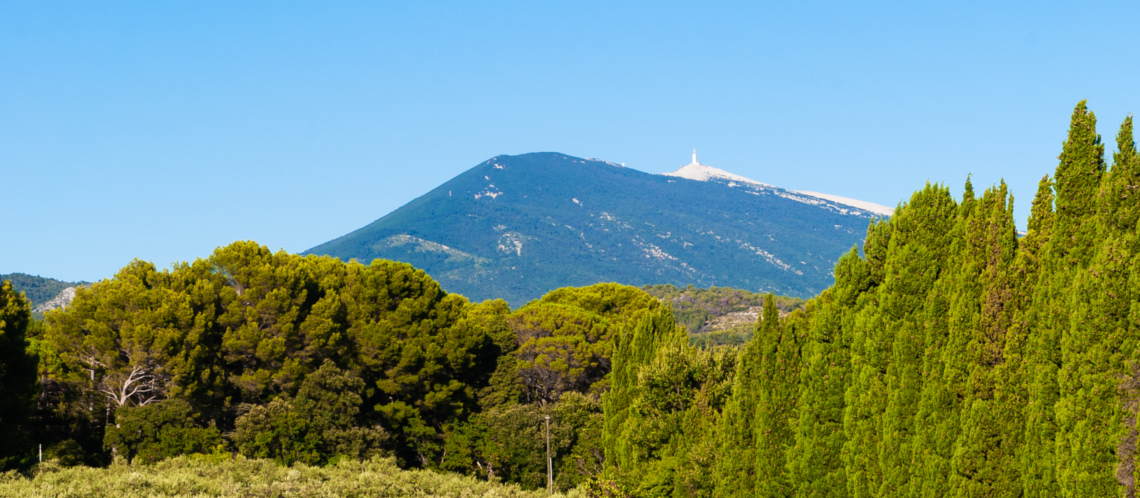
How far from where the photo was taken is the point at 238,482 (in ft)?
78.1

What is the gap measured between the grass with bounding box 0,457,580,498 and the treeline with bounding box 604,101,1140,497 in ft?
29.4

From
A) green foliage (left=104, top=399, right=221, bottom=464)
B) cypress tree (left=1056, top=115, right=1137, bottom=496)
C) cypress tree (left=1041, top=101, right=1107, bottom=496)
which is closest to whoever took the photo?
cypress tree (left=1056, top=115, right=1137, bottom=496)

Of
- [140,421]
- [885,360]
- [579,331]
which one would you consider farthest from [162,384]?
[885,360]

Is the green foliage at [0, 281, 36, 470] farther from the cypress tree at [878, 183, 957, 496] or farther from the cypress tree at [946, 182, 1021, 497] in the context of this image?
the cypress tree at [946, 182, 1021, 497]

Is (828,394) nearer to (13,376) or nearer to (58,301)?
(13,376)

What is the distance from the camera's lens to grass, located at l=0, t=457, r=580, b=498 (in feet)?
68.4

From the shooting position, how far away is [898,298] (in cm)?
1694

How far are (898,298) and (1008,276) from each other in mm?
2227

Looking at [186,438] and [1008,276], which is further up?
[1008,276]

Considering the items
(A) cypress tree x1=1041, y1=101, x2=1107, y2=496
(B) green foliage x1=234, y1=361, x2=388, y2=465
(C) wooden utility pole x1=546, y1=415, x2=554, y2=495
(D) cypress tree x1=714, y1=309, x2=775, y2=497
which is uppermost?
(A) cypress tree x1=1041, y1=101, x2=1107, y2=496

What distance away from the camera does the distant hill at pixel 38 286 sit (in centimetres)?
14288

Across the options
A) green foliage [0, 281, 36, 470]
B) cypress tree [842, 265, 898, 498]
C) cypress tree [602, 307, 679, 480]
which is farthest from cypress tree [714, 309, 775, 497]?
green foliage [0, 281, 36, 470]

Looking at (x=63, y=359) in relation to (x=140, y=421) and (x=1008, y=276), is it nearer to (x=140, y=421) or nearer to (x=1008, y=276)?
(x=140, y=421)

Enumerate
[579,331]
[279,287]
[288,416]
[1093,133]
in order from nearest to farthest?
[1093,133]
[288,416]
[279,287]
[579,331]
